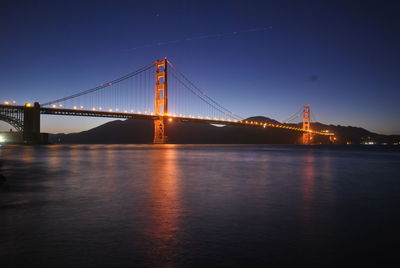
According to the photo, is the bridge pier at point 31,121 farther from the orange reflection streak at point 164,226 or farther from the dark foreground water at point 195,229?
the orange reflection streak at point 164,226

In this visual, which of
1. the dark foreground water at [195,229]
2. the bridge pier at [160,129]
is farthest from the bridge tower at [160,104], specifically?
the dark foreground water at [195,229]

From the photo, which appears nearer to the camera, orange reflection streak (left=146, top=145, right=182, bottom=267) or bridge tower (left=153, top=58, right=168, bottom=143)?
orange reflection streak (left=146, top=145, right=182, bottom=267)

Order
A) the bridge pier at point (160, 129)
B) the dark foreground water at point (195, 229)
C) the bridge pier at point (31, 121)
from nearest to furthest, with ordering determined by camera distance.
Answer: the dark foreground water at point (195, 229) → the bridge pier at point (31, 121) → the bridge pier at point (160, 129)

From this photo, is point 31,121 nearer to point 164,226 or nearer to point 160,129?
point 160,129

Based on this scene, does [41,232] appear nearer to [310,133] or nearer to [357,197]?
[357,197]

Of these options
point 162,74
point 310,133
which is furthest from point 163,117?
point 310,133

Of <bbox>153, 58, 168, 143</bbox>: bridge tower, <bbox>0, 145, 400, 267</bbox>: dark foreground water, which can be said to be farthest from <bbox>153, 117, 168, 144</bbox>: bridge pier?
<bbox>0, 145, 400, 267</bbox>: dark foreground water

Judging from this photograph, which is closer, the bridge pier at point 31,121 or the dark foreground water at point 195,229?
the dark foreground water at point 195,229

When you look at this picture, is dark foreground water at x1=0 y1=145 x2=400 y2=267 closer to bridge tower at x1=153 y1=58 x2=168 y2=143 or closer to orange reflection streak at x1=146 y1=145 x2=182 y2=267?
orange reflection streak at x1=146 y1=145 x2=182 y2=267

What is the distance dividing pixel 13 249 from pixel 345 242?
4582 mm

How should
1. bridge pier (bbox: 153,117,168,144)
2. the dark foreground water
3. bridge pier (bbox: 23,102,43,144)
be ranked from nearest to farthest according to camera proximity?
the dark foreground water
bridge pier (bbox: 23,102,43,144)
bridge pier (bbox: 153,117,168,144)

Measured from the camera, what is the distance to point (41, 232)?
5.09 meters

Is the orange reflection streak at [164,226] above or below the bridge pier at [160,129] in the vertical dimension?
below

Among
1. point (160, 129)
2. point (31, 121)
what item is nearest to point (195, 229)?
point (31, 121)
